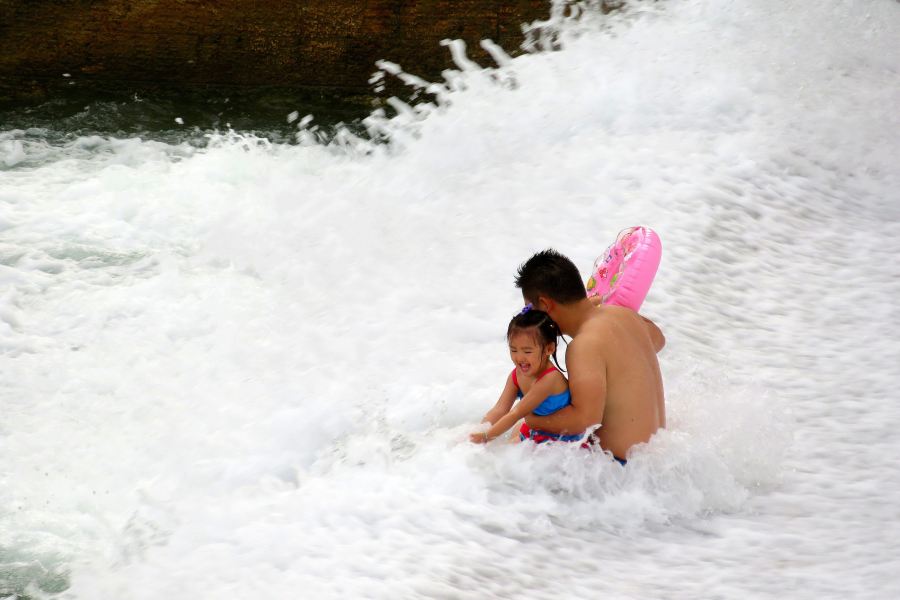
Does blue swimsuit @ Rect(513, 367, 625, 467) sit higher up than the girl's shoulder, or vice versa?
the girl's shoulder

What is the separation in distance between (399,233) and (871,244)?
2.85 meters

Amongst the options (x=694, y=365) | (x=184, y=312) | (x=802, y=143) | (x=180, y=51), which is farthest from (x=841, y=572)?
(x=180, y=51)

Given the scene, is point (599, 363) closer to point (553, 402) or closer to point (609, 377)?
point (609, 377)

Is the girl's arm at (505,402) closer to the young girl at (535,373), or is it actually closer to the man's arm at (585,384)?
the young girl at (535,373)

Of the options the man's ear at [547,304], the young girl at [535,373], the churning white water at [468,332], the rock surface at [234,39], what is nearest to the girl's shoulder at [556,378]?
the young girl at [535,373]

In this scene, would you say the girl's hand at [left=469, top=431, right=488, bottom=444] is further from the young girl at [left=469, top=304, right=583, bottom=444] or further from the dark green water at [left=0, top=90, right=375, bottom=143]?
the dark green water at [left=0, top=90, right=375, bottom=143]

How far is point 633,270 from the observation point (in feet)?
8.05

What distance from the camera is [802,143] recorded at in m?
5.10

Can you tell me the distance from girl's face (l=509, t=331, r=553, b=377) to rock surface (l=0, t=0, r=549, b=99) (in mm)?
5152

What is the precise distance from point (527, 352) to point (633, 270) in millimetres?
521

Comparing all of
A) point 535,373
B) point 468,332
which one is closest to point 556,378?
point 535,373

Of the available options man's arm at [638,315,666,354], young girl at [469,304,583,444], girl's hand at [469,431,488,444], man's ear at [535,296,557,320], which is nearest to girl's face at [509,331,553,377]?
young girl at [469,304,583,444]

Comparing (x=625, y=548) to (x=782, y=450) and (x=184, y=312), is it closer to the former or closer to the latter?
(x=782, y=450)

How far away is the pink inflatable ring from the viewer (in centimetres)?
245
